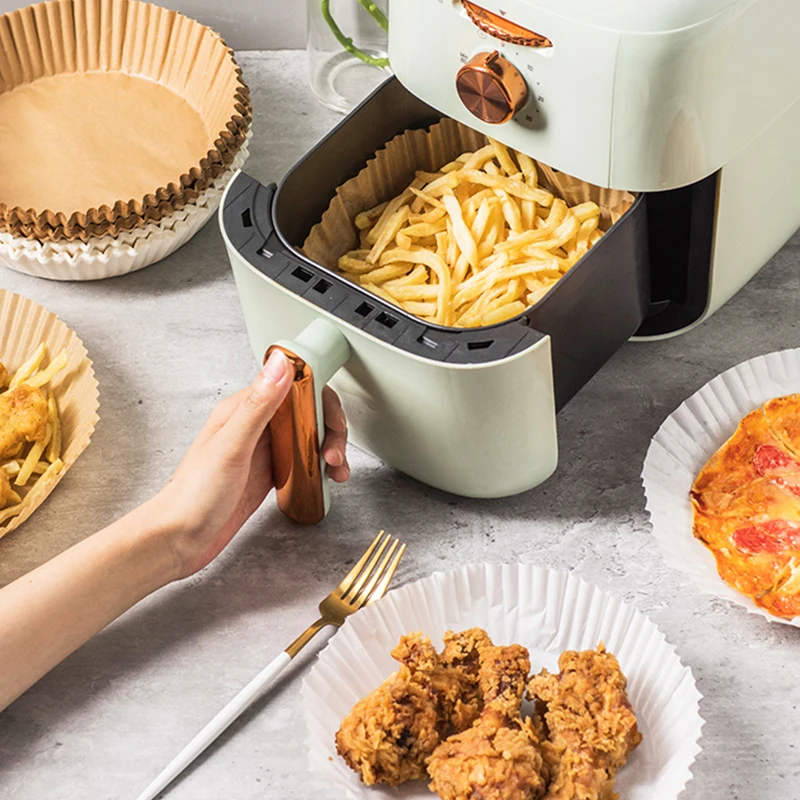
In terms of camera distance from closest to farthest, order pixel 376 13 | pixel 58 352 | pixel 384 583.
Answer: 1. pixel 384 583
2. pixel 58 352
3. pixel 376 13

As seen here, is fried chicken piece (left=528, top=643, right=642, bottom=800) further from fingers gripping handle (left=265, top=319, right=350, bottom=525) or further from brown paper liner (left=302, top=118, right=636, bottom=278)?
brown paper liner (left=302, top=118, right=636, bottom=278)

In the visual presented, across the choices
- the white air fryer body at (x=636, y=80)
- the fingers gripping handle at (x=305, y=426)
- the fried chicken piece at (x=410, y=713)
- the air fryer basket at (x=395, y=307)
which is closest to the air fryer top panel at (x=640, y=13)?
the white air fryer body at (x=636, y=80)

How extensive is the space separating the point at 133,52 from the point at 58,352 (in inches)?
20.4

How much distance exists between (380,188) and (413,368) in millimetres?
347

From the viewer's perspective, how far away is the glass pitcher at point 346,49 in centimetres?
169

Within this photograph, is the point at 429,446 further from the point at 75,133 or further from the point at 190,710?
the point at 75,133

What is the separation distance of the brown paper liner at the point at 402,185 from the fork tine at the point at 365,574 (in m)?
0.34

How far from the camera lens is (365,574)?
129cm

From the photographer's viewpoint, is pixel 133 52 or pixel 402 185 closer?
pixel 402 185

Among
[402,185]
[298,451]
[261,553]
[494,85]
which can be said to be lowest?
[261,553]

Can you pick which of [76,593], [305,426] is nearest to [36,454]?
[76,593]

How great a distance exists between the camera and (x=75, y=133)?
1689mm

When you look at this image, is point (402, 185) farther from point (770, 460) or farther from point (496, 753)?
point (496, 753)

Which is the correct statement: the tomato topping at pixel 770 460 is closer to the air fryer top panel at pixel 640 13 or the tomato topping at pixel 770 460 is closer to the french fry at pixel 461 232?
the french fry at pixel 461 232
